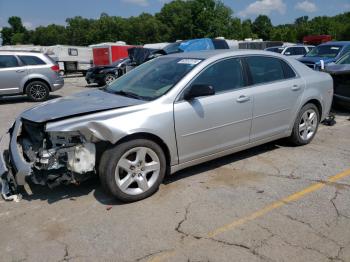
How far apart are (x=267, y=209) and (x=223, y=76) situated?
178 centimetres

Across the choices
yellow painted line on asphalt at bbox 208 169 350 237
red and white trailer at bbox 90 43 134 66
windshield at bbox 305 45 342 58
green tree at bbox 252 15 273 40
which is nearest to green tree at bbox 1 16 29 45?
green tree at bbox 252 15 273 40

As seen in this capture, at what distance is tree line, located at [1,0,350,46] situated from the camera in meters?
67.7

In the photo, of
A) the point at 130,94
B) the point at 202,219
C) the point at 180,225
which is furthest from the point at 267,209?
the point at 130,94

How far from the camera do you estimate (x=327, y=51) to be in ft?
45.1

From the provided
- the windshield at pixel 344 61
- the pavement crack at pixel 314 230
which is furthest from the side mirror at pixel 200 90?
the windshield at pixel 344 61

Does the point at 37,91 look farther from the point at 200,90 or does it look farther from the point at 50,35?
the point at 50,35

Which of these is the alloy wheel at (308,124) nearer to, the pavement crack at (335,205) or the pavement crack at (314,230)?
the pavement crack at (335,205)

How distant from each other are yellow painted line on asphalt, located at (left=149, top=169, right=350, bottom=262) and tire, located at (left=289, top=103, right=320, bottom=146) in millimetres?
1060

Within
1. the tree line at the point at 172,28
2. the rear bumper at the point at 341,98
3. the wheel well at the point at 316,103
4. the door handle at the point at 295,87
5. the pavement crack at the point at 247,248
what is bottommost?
the pavement crack at the point at 247,248

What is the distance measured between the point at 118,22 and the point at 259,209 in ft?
333

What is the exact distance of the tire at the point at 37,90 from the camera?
12.0 metres

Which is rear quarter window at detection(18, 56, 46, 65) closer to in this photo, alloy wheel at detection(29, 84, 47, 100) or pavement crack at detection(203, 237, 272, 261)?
alloy wheel at detection(29, 84, 47, 100)

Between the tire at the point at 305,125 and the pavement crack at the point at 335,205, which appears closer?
the pavement crack at the point at 335,205

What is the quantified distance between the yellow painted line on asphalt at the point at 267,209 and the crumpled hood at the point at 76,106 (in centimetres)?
163
